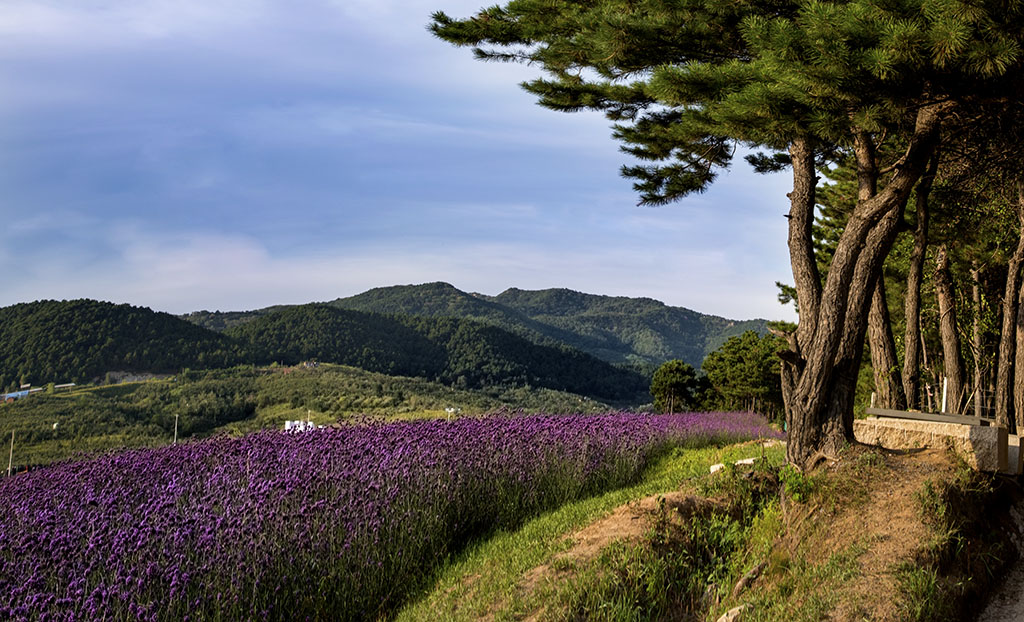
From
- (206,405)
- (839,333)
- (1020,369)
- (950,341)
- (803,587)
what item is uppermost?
(950,341)

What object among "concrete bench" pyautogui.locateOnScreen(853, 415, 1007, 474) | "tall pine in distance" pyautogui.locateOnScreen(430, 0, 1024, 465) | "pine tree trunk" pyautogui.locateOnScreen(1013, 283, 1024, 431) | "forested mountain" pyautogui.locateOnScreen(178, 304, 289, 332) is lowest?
"concrete bench" pyautogui.locateOnScreen(853, 415, 1007, 474)

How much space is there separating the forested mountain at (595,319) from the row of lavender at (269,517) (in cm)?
9607

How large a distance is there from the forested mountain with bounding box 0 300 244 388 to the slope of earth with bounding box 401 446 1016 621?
5155cm

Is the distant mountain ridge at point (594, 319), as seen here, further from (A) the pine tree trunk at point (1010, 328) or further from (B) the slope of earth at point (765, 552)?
(B) the slope of earth at point (765, 552)

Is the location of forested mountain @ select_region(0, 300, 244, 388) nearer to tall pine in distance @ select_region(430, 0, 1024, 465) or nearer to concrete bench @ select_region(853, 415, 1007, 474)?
tall pine in distance @ select_region(430, 0, 1024, 465)

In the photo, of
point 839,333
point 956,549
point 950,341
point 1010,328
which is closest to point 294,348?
point 950,341

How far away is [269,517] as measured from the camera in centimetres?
403

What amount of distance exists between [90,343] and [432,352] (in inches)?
1078

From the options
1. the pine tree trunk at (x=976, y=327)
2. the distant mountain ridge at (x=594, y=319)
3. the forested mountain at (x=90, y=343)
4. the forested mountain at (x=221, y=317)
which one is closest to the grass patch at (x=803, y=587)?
the pine tree trunk at (x=976, y=327)

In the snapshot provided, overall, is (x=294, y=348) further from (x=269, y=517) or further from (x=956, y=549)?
(x=956, y=549)

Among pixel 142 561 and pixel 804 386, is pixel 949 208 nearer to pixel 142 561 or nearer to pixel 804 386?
pixel 804 386

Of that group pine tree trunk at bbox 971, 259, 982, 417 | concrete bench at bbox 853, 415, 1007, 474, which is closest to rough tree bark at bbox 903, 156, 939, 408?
concrete bench at bbox 853, 415, 1007, 474

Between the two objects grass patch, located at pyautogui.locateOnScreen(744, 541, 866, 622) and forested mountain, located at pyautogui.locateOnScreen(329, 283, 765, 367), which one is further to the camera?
forested mountain, located at pyautogui.locateOnScreen(329, 283, 765, 367)

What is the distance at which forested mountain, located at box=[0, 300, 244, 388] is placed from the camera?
159 feet
